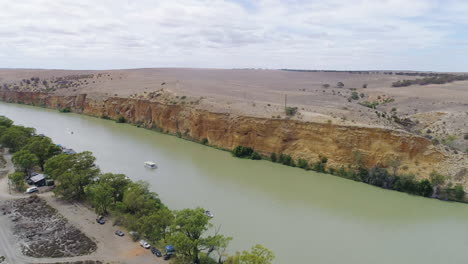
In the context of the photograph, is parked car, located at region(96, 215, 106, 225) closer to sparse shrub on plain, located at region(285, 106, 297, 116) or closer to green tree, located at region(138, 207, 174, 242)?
green tree, located at region(138, 207, 174, 242)

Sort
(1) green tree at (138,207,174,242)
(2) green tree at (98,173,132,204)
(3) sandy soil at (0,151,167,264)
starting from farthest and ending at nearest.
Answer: (2) green tree at (98,173,132,204), (1) green tree at (138,207,174,242), (3) sandy soil at (0,151,167,264)

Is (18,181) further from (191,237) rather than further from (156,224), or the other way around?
(191,237)

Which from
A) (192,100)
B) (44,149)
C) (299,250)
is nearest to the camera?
(299,250)

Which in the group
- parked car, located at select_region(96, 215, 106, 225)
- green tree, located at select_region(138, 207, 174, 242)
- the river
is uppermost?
green tree, located at select_region(138, 207, 174, 242)

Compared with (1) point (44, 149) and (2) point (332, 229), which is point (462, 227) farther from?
(1) point (44, 149)

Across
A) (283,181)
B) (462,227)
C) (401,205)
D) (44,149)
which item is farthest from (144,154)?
(462,227)

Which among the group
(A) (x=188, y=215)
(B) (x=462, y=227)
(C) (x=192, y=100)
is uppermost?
(C) (x=192, y=100)

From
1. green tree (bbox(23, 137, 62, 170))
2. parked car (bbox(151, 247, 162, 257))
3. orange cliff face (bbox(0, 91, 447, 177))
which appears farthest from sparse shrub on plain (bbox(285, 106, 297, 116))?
green tree (bbox(23, 137, 62, 170))

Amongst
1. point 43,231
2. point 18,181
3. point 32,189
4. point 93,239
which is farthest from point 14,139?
point 93,239
